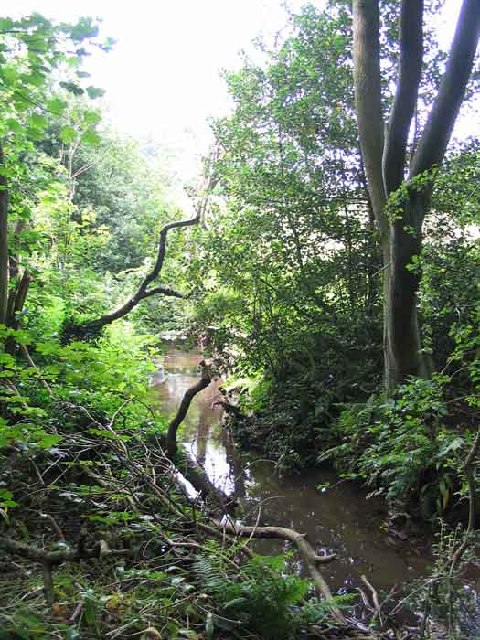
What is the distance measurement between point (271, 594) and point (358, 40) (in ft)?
21.5

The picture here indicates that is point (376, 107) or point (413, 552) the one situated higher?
point (376, 107)

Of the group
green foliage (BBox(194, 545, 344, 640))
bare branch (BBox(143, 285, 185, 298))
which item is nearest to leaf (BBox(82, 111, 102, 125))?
green foliage (BBox(194, 545, 344, 640))

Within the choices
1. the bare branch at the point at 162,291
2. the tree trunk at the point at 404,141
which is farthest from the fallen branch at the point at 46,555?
the bare branch at the point at 162,291

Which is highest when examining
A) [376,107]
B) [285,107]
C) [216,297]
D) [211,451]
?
[285,107]

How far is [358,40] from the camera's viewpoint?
20.9 feet

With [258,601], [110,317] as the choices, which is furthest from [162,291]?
[258,601]

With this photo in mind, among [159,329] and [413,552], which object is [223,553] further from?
[159,329]

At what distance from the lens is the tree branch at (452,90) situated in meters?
4.39

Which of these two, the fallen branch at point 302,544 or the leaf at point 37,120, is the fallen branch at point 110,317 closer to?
the fallen branch at point 302,544

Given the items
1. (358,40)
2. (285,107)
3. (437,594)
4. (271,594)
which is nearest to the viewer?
(271,594)

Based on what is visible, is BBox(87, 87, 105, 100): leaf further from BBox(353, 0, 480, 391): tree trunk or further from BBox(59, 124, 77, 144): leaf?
BBox(353, 0, 480, 391): tree trunk

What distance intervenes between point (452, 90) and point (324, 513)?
5092mm

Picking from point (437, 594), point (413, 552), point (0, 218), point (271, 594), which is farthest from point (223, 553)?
point (413, 552)

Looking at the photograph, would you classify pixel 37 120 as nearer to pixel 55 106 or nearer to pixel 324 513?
pixel 55 106
